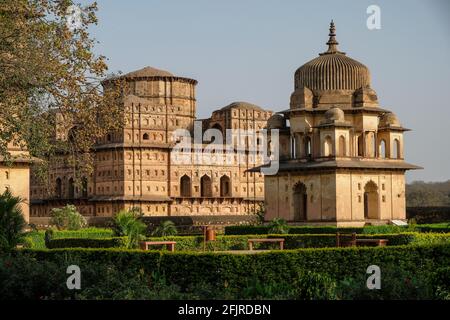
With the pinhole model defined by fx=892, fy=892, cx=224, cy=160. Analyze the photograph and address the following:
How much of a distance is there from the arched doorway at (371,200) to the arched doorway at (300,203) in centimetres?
280

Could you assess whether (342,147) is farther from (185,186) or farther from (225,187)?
(225,187)

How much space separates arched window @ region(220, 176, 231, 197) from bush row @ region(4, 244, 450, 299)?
45.7m

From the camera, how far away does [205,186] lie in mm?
66062

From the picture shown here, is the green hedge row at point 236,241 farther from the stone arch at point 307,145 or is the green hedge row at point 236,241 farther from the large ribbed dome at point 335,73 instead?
the large ribbed dome at point 335,73

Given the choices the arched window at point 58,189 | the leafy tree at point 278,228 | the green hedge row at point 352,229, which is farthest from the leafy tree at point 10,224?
the arched window at point 58,189

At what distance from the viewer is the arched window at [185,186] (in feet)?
210

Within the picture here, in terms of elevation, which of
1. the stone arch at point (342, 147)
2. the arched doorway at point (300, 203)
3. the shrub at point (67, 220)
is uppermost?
the stone arch at point (342, 147)

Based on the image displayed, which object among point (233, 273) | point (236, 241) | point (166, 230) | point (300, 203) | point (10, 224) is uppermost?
point (300, 203)

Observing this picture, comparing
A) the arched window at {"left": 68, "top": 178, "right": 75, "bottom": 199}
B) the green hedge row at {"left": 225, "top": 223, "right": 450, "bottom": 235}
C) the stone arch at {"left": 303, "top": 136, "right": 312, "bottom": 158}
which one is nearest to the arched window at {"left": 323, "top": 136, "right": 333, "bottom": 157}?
the stone arch at {"left": 303, "top": 136, "right": 312, "bottom": 158}

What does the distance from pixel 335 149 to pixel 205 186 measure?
28.1 metres

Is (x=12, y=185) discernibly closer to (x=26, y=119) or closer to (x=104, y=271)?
(x=26, y=119)

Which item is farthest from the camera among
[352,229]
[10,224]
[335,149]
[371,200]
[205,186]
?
[205,186]

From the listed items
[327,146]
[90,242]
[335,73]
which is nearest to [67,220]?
[327,146]
